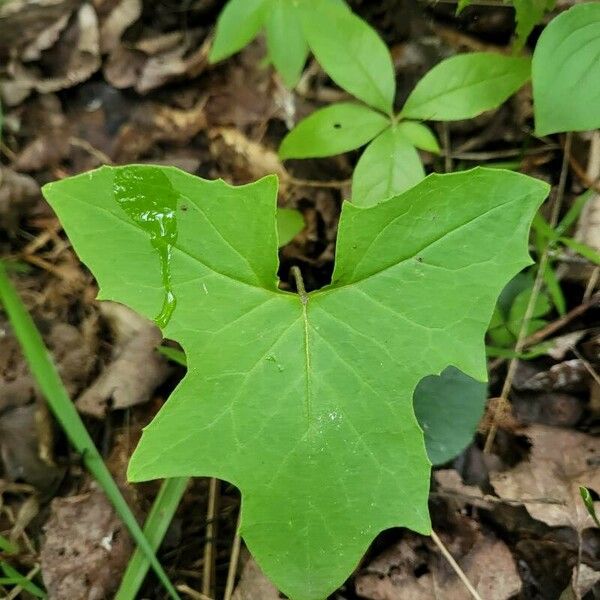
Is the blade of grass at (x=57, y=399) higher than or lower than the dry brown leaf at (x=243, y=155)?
lower

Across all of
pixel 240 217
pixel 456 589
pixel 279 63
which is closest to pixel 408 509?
pixel 456 589

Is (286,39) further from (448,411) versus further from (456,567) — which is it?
(456,567)

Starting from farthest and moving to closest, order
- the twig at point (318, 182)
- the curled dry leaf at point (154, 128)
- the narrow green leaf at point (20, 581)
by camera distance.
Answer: the curled dry leaf at point (154, 128), the twig at point (318, 182), the narrow green leaf at point (20, 581)

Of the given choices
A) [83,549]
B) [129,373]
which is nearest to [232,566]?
[83,549]

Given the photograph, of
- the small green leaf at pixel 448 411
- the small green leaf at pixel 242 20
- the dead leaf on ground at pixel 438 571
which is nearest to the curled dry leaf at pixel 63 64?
the small green leaf at pixel 242 20

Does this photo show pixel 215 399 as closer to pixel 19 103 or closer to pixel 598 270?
pixel 598 270

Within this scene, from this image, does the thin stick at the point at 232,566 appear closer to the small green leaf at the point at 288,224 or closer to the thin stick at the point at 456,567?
the thin stick at the point at 456,567

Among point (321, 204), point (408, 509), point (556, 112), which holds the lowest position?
point (408, 509)
